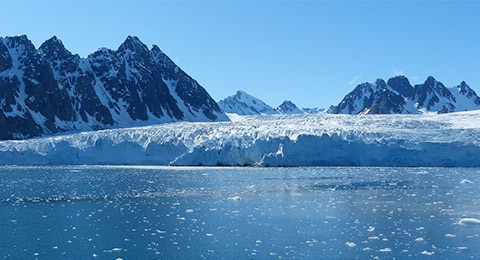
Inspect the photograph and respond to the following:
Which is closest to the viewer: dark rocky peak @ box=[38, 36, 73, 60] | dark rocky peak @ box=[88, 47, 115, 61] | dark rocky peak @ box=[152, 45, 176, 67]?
dark rocky peak @ box=[38, 36, 73, 60]

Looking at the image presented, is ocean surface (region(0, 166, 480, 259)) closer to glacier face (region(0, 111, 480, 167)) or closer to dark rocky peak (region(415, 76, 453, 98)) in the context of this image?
glacier face (region(0, 111, 480, 167))

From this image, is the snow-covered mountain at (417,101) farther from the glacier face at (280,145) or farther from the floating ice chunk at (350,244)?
the floating ice chunk at (350,244)

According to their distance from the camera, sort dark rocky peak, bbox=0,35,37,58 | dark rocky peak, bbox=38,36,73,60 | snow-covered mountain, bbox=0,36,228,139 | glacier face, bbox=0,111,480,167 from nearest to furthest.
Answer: glacier face, bbox=0,111,480,167 → snow-covered mountain, bbox=0,36,228,139 → dark rocky peak, bbox=0,35,37,58 → dark rocky peak, bbox=38,36,73,60

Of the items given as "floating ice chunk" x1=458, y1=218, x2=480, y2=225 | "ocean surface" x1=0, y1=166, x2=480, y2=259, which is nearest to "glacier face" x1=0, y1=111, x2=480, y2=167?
"ocean surface" x1=0, y1=166, x2=480, y2=259

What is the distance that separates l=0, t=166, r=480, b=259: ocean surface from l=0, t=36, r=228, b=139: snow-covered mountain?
2726 inches

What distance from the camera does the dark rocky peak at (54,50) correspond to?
121688 millimetres

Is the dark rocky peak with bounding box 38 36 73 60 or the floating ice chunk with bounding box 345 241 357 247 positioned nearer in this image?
the floating ice chunk with bounding box 345 241 357 247

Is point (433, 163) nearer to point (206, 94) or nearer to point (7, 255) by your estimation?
point (7, 255)

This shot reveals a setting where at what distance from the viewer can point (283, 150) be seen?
58750mm

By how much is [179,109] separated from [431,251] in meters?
114

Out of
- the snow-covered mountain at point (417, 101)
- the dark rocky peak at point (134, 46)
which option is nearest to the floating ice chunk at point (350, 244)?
the dark rocky peak at point (134, 46)

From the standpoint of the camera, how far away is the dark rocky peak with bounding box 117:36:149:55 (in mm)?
142125

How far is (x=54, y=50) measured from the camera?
122m

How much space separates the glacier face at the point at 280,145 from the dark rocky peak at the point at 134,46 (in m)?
75.4
